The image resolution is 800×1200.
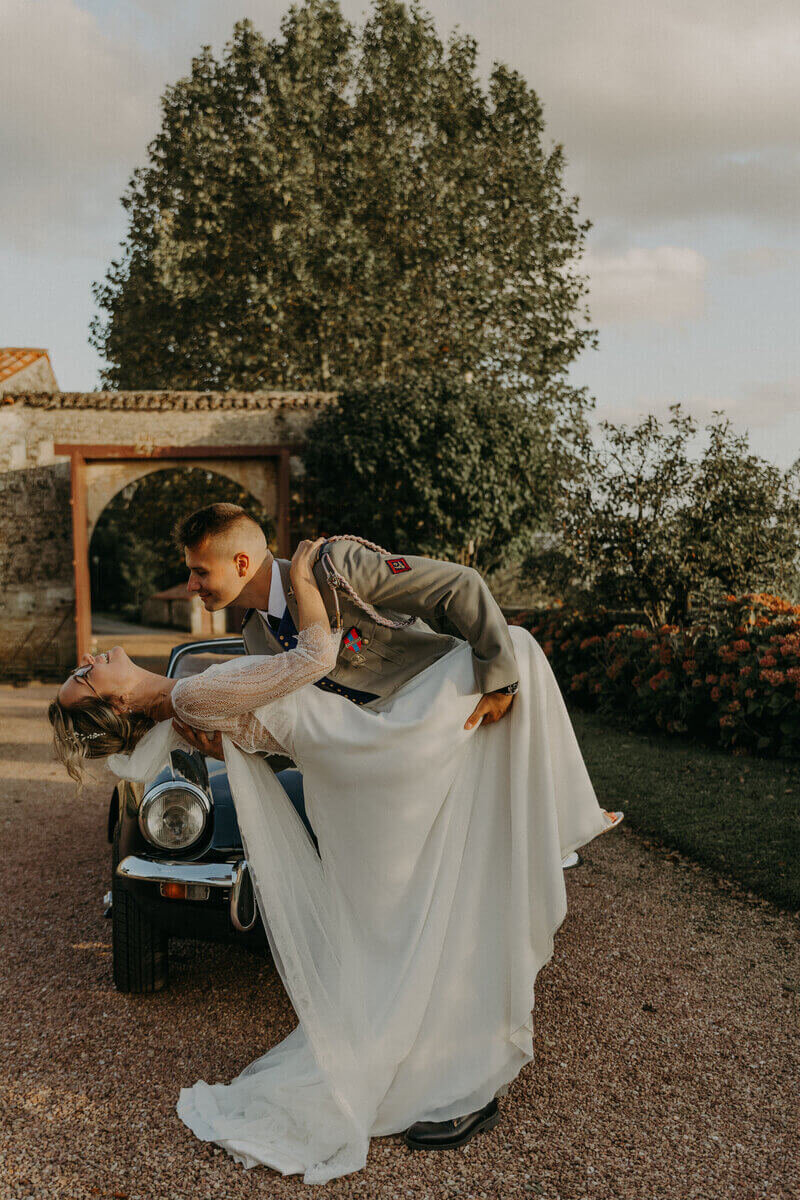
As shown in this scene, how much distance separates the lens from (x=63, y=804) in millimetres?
6801

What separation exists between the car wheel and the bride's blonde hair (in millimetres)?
764

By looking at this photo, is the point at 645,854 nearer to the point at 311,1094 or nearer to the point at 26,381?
the point at 311,1094

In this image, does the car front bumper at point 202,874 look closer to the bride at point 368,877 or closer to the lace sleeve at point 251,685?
the bride at point 368,877

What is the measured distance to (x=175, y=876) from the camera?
3250 mm

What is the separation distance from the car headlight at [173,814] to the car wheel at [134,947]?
8.9 inches

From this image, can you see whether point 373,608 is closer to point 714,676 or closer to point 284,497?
point 714,676

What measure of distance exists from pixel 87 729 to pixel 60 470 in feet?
43.8

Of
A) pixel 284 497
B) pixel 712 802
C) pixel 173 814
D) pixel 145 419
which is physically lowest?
pixel 712 802

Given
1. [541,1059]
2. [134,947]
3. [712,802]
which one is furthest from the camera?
[712,802]

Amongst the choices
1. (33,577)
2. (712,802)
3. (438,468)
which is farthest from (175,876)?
(33,577)

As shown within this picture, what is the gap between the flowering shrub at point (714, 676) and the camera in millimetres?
7180

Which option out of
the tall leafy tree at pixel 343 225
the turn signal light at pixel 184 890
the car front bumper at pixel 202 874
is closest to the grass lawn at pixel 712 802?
the car front bumper at pixel 202 874

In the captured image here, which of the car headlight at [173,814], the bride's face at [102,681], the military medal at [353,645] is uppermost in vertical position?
the military medal at [353,645]

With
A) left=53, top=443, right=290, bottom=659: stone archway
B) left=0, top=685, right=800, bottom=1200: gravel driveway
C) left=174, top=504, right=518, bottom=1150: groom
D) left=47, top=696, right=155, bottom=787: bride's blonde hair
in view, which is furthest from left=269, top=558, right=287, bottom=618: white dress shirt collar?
left=53, top=443, right=290, bottom=659: stone archway
